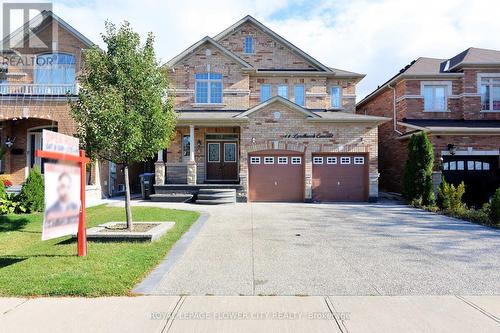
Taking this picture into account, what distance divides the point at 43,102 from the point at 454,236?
18529mm

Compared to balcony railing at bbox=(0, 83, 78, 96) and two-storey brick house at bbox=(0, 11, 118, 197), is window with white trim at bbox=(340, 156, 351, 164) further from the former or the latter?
balcony railing at bbox=(0, 83, 78, 96)

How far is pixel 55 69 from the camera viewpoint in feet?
64.4

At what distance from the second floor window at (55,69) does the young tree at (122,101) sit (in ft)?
41.0

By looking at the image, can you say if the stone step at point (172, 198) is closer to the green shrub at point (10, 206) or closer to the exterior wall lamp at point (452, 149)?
the green shrub at point (10, 206)

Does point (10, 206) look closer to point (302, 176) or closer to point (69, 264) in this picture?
point (69, 264)

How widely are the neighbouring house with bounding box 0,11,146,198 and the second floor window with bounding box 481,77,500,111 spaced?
854 inches

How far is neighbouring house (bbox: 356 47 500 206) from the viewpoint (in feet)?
58.6

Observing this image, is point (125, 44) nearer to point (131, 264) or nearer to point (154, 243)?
point (154, 243)

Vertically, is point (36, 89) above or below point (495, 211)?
above

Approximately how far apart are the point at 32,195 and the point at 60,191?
279 inches

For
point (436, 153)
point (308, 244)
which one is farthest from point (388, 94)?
point (308, 244)

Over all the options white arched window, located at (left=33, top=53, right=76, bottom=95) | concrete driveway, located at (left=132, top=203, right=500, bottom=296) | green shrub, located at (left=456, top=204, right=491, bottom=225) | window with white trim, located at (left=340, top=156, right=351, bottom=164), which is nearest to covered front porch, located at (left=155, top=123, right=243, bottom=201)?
window with white trim, located at (left=340, top=156, right=351, bottom=164)

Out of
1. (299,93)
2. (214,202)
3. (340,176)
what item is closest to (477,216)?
(340,176)

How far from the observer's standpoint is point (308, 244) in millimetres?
8320
